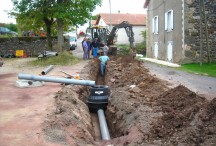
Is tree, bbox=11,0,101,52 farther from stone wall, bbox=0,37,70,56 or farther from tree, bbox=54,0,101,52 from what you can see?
stone wall, bbox=0,37,70,56

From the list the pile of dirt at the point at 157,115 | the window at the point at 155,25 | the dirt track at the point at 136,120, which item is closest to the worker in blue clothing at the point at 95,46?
the window at the point at 155,25

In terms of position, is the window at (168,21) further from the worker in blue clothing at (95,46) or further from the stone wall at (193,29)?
the worker in blue clothing at (95,46)

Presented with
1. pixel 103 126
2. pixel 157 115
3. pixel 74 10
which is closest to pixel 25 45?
pixel 74 10

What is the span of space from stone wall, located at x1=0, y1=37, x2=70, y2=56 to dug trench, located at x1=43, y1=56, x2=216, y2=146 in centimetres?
2149

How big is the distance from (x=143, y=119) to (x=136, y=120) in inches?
12.2

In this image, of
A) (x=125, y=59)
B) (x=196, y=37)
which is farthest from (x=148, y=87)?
(x=196, y=37)

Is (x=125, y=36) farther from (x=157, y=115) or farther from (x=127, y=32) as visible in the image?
(x=157, y=115)

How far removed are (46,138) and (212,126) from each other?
3.92 metres

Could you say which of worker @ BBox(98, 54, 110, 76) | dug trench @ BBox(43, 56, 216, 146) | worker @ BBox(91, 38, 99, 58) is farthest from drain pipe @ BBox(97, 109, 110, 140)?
worker @ BBox(91, 38, 99, 58)

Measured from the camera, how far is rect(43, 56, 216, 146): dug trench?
7758 millimetres

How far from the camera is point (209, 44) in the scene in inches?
971

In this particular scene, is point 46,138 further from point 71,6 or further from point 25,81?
point 71,6

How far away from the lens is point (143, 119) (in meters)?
9.76

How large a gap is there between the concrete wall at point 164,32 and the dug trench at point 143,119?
11.6 meters
